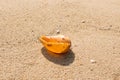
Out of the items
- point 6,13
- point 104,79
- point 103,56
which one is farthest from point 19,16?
point 104,79

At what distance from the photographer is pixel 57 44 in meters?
2.24

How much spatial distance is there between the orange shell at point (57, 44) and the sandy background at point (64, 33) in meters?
0.07

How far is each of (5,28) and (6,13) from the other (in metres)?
0.33

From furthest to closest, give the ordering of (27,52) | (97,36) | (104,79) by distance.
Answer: (97,36), (27,52), (104,79)

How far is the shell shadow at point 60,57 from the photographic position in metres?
2.25

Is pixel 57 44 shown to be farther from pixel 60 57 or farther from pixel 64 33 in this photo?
pixel 64 33

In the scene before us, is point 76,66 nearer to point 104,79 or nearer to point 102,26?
point 104,79

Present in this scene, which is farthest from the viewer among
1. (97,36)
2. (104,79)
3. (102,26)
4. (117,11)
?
(117,11)

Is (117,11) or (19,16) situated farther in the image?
(117,11)

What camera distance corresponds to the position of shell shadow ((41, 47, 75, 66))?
7.39ft

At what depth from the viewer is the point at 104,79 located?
2.12m

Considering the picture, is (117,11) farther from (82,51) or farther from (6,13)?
(6,13)

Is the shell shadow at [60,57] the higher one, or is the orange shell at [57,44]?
the orange shell at [57,44]

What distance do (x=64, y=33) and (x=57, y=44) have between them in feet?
1.42
